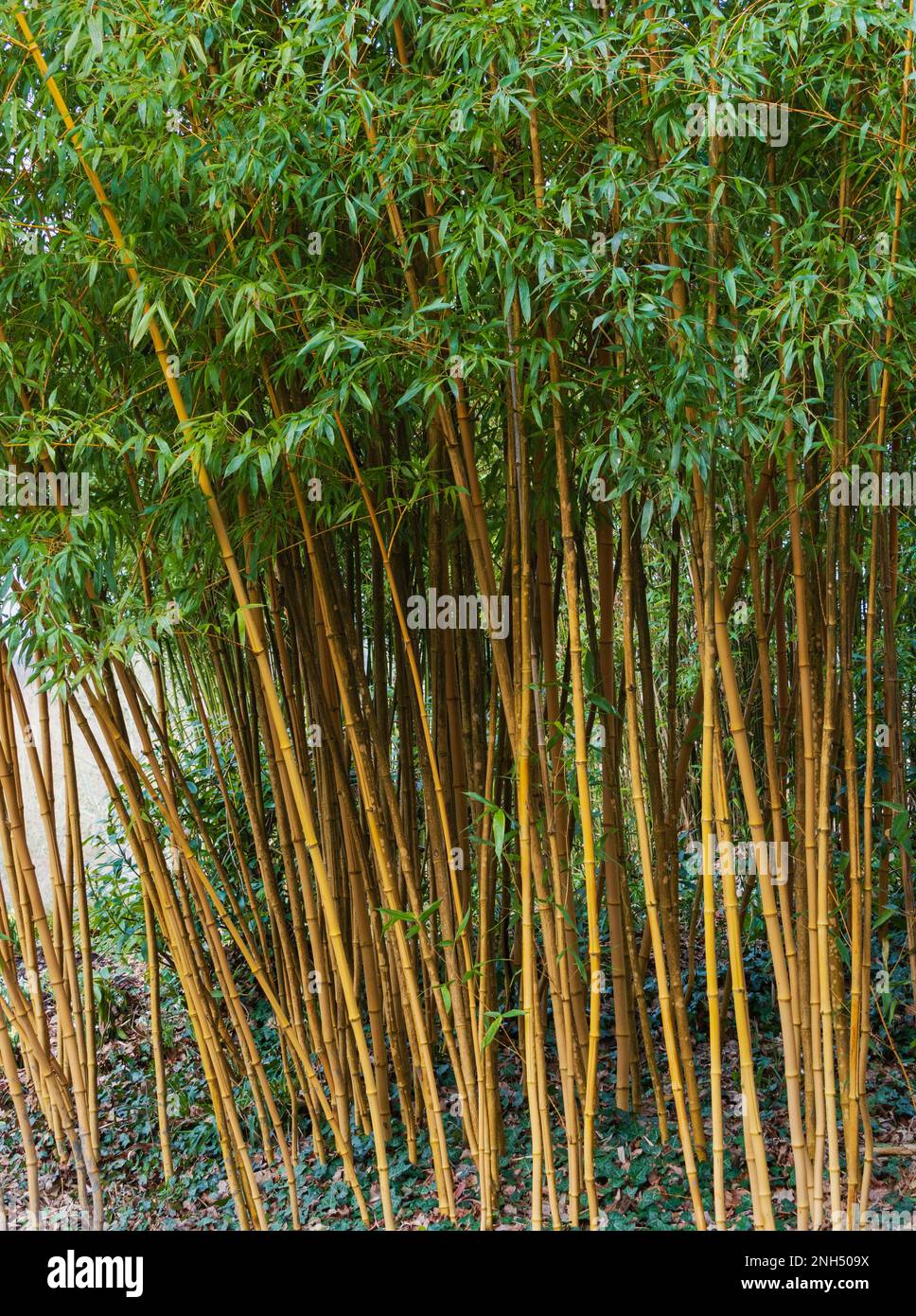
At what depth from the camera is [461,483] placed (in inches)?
100

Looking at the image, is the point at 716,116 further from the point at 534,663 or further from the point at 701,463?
the point at 534,663

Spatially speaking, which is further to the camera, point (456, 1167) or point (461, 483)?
point (456, 1167)

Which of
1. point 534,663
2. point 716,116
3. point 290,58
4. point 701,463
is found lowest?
point 534,663

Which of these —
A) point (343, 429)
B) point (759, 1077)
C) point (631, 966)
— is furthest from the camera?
point (759, 1077)

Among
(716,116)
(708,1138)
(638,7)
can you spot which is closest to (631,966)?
(708,1138)

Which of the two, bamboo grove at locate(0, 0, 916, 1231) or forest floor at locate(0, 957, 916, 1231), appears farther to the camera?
forest floor at locate(0, 957, 916, 1231)

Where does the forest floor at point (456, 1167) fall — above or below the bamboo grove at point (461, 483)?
below

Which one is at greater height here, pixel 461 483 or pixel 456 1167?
A: pixel 461 483

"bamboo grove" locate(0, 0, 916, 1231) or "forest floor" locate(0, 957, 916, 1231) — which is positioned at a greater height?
"bamboo grove" locate(0, 0, 916, 1231)

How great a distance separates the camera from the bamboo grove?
7.13 ft

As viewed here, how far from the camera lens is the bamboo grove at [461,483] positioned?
217 cm

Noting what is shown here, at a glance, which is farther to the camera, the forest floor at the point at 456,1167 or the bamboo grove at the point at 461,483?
the forest floor at the point at 456,1167

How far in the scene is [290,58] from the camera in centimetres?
216
